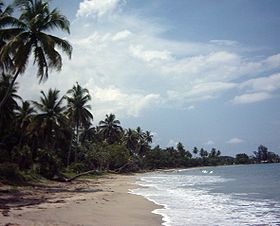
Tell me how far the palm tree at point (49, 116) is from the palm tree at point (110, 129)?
40863 mm

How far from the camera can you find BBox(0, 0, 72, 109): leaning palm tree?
24109mm

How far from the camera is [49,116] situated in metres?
42.6

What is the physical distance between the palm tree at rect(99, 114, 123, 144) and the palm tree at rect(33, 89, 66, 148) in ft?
134

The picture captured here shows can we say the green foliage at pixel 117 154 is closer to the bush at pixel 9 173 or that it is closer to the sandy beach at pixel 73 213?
the bush at pixel 9 173

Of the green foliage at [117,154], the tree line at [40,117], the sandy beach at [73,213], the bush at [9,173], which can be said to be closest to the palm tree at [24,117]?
the tree line at [40,117]

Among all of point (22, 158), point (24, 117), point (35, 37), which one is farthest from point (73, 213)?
point (24, 117)

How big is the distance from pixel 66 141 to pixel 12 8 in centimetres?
3639

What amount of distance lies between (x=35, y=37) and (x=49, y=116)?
1880 centimetres

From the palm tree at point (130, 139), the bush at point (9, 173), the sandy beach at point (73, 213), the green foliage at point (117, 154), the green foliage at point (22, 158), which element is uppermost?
the palm tree at point (130, 139)

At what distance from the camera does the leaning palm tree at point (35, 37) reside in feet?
79.1

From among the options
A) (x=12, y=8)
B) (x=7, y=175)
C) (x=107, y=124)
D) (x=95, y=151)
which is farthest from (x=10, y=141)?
(x=107, y=124)

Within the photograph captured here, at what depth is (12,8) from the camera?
84.4 feet

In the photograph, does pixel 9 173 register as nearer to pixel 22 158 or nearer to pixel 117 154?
pixel 22 158

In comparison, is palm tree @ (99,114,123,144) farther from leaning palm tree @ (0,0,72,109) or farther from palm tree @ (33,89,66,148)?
leaning palm tree @ (0,0,72,109)
